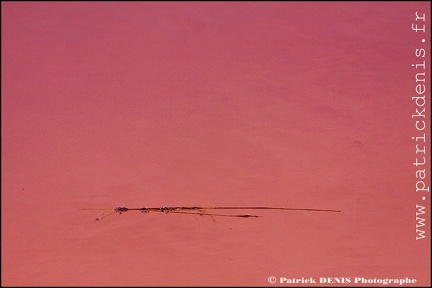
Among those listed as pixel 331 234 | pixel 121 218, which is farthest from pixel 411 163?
pixel 121 218

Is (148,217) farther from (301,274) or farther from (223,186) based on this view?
(301,274)

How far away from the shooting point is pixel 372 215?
234cm

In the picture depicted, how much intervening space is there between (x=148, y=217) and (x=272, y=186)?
67 cm

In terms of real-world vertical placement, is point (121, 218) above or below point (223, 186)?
below

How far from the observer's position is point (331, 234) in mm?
2307

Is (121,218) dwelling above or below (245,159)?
below

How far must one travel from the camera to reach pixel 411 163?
2.40m

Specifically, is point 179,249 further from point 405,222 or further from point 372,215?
point 405,222

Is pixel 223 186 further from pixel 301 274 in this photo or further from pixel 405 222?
pixel 405 222

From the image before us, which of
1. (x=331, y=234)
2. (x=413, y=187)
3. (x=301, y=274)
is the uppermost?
(x=413, y=187)

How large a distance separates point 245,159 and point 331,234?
1.92 feet

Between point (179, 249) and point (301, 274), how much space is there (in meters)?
0.63

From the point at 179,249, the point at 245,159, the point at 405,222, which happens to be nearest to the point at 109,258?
the point at 179,249

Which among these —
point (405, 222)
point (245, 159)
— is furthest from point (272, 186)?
point (405, 222)
